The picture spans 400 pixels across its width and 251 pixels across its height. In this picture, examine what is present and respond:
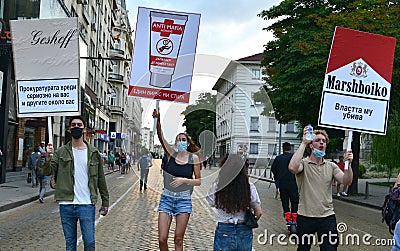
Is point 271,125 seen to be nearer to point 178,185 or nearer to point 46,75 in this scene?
point 178,185

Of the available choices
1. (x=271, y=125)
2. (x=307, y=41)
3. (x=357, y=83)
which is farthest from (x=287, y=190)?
(x=307, y=41)

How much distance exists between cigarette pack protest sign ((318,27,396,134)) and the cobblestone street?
1.68m

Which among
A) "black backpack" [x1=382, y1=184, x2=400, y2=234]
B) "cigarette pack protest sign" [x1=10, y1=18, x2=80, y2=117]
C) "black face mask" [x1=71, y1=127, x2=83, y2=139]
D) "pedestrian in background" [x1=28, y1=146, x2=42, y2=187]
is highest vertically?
"cigarette pack protest sign" [x1=10, y1=18, x2=80, y2=117]

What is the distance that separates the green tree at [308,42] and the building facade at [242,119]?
13.1m

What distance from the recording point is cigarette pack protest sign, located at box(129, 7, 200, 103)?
647 centimetres

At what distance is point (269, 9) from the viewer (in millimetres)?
25031

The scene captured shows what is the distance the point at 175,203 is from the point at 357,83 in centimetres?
308

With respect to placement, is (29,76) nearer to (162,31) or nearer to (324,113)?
(162,31)

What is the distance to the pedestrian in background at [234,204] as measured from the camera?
497 cm

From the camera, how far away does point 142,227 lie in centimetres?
1116

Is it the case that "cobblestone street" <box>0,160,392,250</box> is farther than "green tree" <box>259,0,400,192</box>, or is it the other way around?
"green tree" <box>259,0,400,192</box>

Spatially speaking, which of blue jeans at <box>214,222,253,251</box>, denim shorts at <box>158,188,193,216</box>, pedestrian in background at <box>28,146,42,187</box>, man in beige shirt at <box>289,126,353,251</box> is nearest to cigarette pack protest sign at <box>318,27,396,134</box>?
man in beige shirt at <box>289,126,353,251</box>

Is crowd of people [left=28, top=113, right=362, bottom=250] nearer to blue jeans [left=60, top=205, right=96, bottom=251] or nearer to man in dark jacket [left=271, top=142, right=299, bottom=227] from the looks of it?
blue jeans [left=60, top=205, right=96, bottom=251]

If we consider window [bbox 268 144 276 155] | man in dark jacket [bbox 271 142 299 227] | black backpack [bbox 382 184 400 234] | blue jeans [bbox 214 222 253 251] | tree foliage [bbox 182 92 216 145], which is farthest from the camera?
man in dark jacket [bbox 271 142 299 227]
